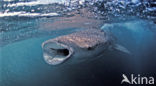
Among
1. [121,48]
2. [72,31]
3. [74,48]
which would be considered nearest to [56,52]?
[74,48]

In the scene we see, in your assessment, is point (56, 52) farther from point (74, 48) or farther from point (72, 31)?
point (72, 31)

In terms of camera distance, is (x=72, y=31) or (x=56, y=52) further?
(x=72, y=31)

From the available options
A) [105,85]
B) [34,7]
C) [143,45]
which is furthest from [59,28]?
[143,45]

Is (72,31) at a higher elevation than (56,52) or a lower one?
higher

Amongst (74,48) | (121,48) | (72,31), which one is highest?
(72,31)

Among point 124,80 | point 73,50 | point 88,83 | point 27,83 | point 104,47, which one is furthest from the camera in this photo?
point 88,83

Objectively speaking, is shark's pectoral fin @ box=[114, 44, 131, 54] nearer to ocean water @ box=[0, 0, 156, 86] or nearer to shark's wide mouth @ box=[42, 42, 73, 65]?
ocean water @ box=[0, 0, 156, 86]

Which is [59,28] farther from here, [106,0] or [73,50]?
[106,0]

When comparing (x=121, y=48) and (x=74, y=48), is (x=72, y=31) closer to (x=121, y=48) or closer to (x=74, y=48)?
(x=74, y=48)
